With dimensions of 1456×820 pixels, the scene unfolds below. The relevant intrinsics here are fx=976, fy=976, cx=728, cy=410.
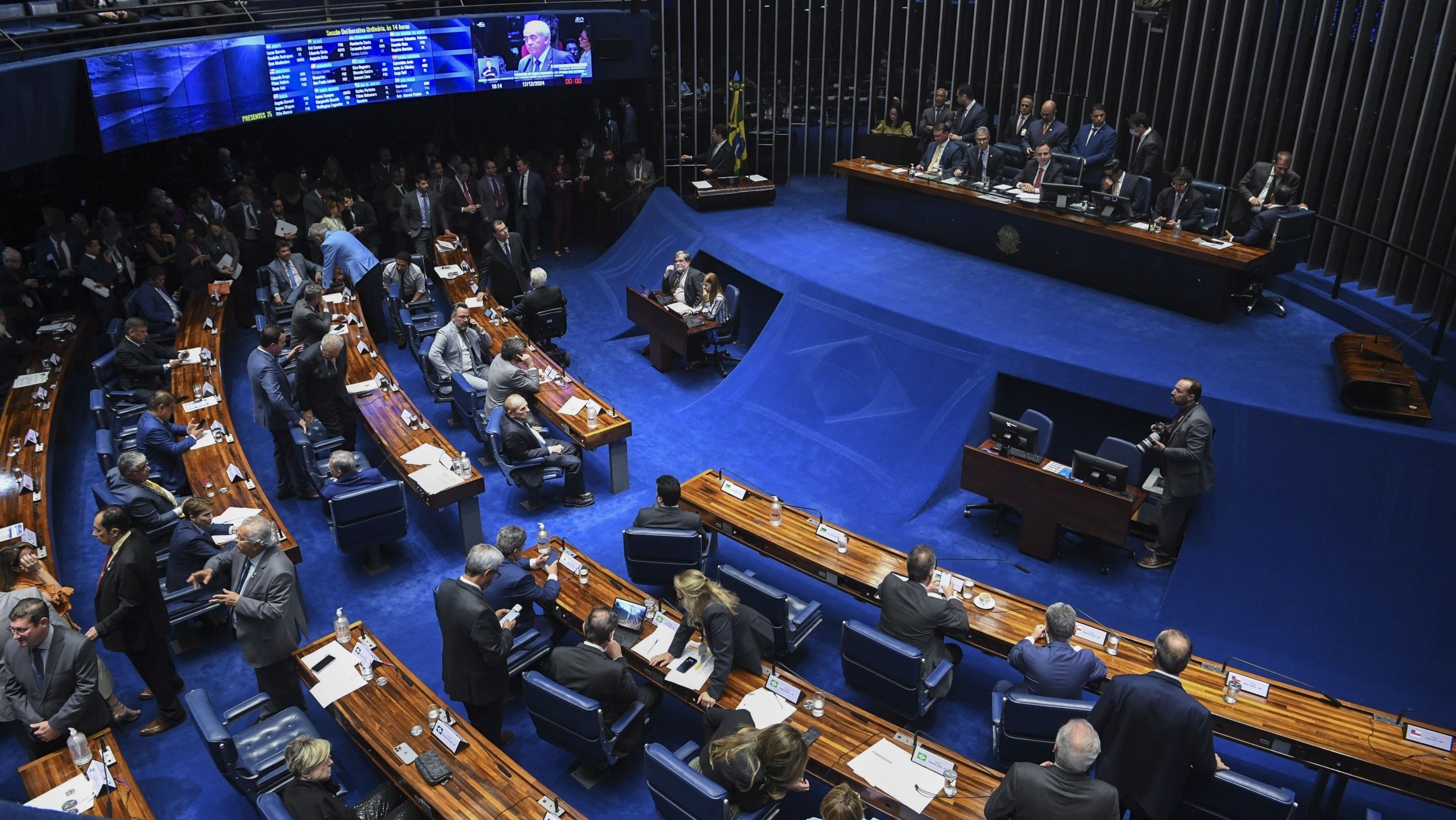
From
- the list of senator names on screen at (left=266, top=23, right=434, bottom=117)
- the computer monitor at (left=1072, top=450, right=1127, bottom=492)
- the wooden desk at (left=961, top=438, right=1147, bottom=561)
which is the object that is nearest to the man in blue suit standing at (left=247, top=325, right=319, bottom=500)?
the list of senator names on screen at (left=266, top=23, right=434, bottom=117)

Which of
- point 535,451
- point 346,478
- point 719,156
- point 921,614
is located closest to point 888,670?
point 921,614

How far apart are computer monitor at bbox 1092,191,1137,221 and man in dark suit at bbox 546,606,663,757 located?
777cm

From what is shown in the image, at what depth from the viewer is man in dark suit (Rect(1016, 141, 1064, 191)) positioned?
39.0ft

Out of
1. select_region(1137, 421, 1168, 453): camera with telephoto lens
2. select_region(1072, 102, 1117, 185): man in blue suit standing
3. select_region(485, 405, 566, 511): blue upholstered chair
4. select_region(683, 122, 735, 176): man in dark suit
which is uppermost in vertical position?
select_region(1072, 102, 1117, 185): man in blue suit standing

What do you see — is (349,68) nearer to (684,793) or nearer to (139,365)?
(139,365)

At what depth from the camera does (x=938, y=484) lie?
937 cm

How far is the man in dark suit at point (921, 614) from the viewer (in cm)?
634

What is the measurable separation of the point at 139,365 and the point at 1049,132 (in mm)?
11050

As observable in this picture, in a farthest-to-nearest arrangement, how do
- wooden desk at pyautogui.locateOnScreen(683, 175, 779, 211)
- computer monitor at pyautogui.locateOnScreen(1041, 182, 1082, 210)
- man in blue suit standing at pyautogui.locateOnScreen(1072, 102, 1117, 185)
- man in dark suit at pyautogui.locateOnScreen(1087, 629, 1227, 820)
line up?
wooden desk at pyautogui.locateOnScreen(683, 175, 779, 211) → man in blue suit standing at pyautogui.locateOnScreen(1072, 102, 1117, 185) → computer monitor at pyautogui.locateOnScreen(1041, 182, 1082, 210) → man in dark suit at pyautogui.locateOnScreen(1087, 629, 1227, 820)

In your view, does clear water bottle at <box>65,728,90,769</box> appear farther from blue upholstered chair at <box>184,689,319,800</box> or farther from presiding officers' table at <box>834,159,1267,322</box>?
presiding officers' table at <box>834,159,1267,322</box>

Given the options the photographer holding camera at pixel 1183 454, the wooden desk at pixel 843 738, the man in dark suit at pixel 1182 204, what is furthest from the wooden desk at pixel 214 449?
the man in dark suit at pixel 1182 204

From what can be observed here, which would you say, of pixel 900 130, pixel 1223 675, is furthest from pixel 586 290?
pixel 1223 675

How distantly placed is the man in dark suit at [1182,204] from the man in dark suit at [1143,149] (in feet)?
3.19

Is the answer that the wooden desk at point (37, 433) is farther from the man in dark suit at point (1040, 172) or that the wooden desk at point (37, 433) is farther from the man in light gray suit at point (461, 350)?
the man in dark suit at point (1040, 172)
